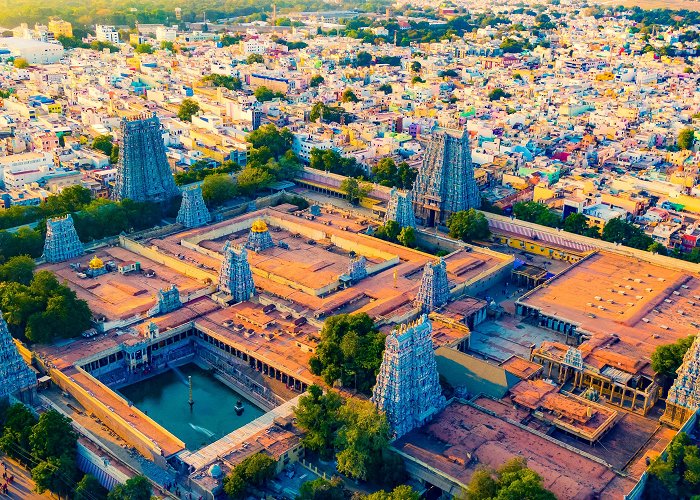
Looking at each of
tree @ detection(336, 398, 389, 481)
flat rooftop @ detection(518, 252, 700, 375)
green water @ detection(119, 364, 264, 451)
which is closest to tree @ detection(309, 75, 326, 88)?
flat rooftop @ detection(518, 252, 700, 375)

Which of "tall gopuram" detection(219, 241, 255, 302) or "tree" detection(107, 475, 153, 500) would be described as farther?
"tall gopuram" detection(219, 241, 255, 302)

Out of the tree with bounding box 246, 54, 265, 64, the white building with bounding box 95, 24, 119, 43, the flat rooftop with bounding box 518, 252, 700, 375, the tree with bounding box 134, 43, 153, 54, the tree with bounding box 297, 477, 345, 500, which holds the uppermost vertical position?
the white building with bounding box 95, 24, 119, 43

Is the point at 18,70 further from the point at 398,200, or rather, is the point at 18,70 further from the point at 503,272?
the point at 503,272

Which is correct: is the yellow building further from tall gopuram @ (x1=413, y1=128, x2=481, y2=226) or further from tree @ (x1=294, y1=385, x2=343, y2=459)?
tree @ (x1=294, y1=385, x2=343, y2=459)

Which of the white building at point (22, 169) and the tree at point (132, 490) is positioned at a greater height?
the white building at point (22, 169)

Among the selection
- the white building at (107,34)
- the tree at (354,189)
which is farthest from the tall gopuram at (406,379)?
the white building at (107,34)

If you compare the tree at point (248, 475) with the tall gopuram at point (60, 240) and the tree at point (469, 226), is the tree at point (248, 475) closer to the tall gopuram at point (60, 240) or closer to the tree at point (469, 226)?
the tall gopuram at point (60, 240)
